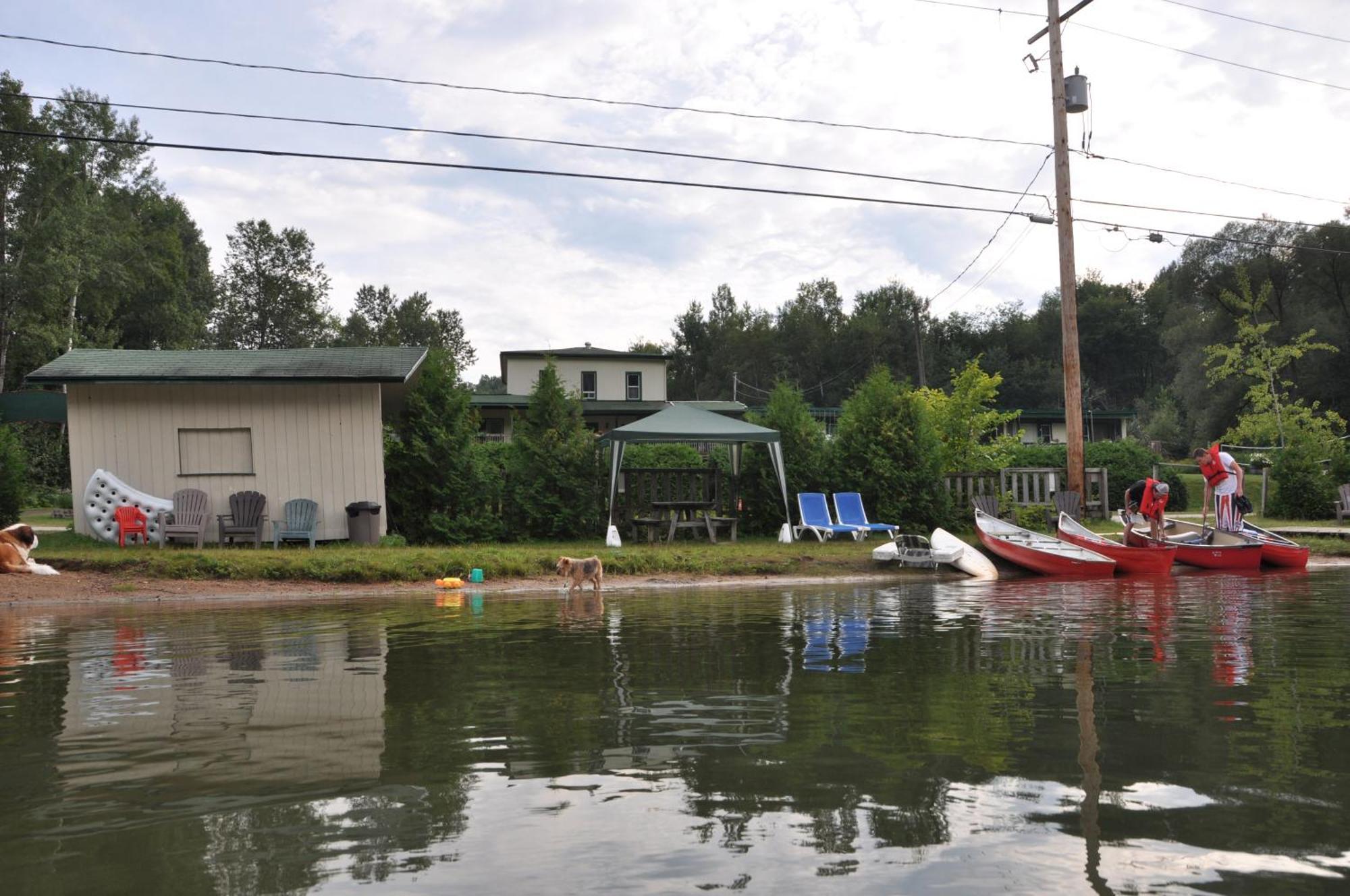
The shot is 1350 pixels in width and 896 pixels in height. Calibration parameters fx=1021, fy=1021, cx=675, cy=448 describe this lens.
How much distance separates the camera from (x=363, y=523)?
806 inches

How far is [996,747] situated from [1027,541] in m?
13.7

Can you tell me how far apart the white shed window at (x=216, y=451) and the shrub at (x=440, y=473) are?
280cm

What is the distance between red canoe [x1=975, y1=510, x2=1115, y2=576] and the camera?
17422 mm

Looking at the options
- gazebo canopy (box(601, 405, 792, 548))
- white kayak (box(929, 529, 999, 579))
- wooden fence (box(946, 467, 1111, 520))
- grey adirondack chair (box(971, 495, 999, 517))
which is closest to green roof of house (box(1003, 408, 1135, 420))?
wooden fence (box(946, 467, 1111, 520))

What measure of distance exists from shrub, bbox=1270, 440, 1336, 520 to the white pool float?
29.1m

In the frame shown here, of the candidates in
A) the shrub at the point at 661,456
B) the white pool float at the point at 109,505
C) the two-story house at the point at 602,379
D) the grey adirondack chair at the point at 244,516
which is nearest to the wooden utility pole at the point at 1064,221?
the shrub at the point at 661,456

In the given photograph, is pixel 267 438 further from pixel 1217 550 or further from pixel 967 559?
pixel 1217 550

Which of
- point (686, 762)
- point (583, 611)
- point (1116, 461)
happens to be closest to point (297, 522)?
point (583, 611)

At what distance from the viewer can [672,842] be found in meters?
4.06

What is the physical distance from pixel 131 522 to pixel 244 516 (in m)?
2.03

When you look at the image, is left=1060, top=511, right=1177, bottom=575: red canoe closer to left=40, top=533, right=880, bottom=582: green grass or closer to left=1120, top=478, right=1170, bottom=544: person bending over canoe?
left=1120, top=478, right=1170, bottom=544: person bending over canoe

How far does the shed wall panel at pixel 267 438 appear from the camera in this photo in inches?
806

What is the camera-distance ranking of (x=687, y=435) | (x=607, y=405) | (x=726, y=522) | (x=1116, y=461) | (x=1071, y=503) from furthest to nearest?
(x=607, y=405) → (x=1116, y=461) → (x=726, y=522) → (x=687, y=435) → (x=1071, y=503)

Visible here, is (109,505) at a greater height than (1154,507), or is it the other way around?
(109,505)
